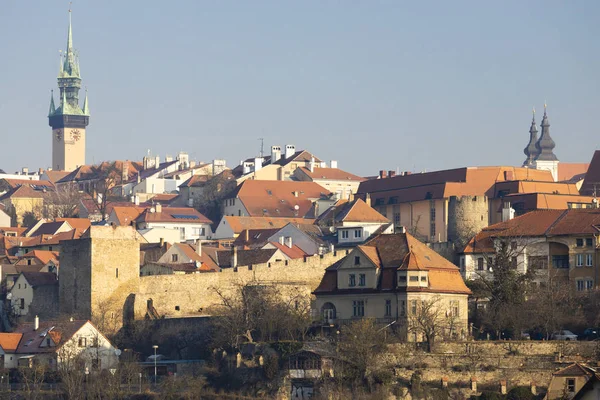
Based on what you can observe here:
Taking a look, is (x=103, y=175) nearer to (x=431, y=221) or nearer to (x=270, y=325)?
(x=431, y=221)

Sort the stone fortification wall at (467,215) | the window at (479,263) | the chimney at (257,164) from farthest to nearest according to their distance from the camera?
the chimney at (257,164) < the stone fortification wall at (467,215) < the window at (479,263)

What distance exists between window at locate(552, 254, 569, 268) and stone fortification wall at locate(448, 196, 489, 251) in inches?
711

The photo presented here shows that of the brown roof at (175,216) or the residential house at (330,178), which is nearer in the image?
the brown roof at (175,216)

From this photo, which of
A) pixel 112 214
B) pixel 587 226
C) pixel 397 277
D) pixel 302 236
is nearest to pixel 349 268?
pixel 397 277

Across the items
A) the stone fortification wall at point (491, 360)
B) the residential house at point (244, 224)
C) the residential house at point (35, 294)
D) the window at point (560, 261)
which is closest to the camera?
the stone fortification wall at point (491, 360)

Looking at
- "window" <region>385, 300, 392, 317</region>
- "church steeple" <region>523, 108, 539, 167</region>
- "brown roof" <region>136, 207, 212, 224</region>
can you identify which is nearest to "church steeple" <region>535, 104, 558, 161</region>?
"church steeple" <region>523, 108, 539, 167</region>

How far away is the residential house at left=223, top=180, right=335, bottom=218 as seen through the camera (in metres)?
116

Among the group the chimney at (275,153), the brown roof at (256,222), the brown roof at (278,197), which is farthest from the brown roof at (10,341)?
the chimney at (275,153)

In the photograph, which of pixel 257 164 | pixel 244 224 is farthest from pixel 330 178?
pixel 244 224

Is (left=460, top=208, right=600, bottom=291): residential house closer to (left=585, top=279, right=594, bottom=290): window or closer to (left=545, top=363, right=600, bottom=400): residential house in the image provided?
(left=585, top=279, right=594, bottom=290): window

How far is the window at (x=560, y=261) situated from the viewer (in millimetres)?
74312

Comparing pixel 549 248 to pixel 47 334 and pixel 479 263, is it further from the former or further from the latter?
pixel 47 334

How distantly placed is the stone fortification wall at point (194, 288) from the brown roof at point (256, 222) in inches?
1145

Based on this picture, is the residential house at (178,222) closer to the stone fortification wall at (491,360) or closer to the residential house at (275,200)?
the residential house at (275,200)
